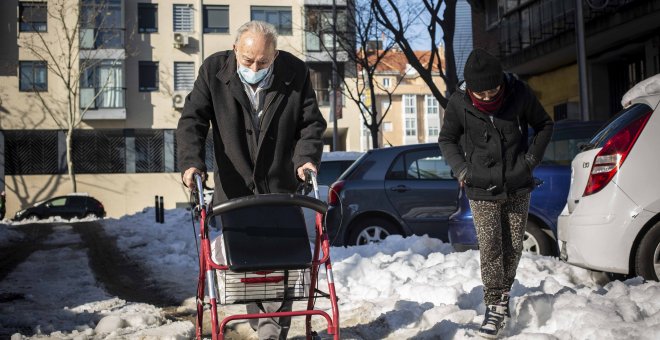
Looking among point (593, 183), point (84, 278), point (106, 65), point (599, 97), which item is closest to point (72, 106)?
point (106, 65)

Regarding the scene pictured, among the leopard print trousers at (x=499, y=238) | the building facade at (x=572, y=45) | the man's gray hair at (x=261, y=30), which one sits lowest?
the leopard print trousers at (x=499, y=238)

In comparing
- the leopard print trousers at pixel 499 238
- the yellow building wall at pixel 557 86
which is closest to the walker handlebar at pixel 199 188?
the leopard print trousers at pixel 499 238

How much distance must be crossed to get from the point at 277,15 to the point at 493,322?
38.4 meters

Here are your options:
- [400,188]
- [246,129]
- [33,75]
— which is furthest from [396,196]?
[33,75]

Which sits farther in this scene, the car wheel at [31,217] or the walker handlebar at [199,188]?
the car wheel at [31,217]

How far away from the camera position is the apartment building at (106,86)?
39.9 metres

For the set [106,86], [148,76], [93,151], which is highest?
[148,76]

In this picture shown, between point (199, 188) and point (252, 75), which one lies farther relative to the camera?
point (252, 75)

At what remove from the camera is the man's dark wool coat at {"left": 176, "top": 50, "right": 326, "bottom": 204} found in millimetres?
4531

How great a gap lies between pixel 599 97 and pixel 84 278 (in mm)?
17027

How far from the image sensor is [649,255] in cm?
598

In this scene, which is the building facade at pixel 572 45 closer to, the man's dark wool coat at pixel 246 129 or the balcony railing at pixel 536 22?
the balcony railing at pixel 536 22

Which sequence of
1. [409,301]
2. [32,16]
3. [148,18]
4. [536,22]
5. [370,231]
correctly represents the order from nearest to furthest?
[409,301], [370,231], [536,22], [32,16], [148,18]

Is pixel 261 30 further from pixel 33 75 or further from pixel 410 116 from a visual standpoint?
pixel 410 116
